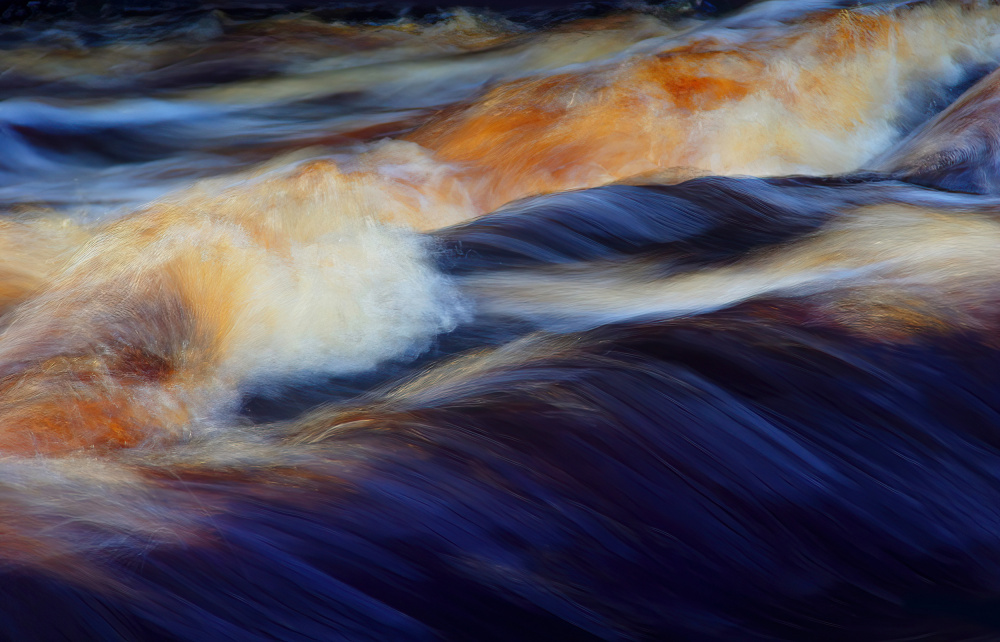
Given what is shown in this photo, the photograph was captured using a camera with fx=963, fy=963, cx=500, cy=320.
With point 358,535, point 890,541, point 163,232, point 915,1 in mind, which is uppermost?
point 915,1

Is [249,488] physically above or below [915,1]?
below

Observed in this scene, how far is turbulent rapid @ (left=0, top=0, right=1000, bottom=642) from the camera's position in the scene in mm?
1648

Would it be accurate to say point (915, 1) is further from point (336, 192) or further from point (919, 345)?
point (919, 345)

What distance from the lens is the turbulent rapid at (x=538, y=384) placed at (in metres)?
1.65

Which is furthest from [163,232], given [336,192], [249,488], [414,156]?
[414,156]

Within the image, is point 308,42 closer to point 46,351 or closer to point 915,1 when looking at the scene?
point 915,1

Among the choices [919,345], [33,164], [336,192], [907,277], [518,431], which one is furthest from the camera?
[33,164]

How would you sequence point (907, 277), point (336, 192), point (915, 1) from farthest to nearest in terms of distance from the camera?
point (915, 1), point (336, 192), point (907, 277)

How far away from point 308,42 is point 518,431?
6.31m

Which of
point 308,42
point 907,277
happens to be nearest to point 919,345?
point 907,277

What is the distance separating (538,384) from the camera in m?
2.12

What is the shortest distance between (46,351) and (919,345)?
216cm

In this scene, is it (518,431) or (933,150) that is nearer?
(518,431)

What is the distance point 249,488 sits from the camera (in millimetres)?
1736
